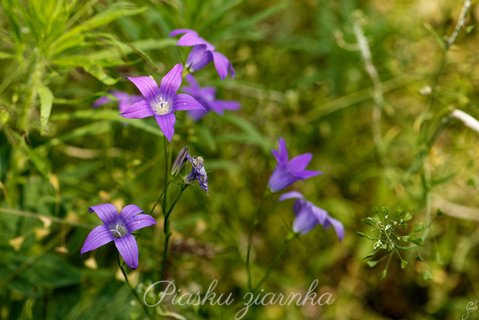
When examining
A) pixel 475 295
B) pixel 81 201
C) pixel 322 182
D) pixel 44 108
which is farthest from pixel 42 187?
pixel 475 295

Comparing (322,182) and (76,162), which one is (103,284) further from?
(322,182)

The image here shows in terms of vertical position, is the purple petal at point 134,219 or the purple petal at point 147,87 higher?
the purple petal at point 147,87

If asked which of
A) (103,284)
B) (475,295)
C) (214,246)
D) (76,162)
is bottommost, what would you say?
(475,295)

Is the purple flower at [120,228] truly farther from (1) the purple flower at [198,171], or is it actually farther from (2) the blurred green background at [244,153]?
(2) the blurred green background at [244,153]

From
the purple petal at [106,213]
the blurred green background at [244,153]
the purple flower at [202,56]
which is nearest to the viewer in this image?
the purple petal at [106,213]

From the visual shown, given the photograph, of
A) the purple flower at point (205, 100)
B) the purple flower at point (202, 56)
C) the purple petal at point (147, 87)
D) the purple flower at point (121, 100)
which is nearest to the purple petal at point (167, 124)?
the purple petal at point (147, 87)

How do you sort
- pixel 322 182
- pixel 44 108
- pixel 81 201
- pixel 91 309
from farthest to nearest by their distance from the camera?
pixel 322 182 → pixel 81 201 → pixel 91 309 → pixel 44 108

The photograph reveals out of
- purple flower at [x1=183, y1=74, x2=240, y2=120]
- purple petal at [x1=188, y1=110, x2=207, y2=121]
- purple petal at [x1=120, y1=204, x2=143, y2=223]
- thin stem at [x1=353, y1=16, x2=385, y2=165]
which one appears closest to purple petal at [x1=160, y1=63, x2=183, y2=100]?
purple petal at [x1=120, y1=204, x2=143, y2=223]

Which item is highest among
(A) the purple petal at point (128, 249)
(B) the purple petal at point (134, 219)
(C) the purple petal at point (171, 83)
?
(C) the purple petal at point (171, 83)
